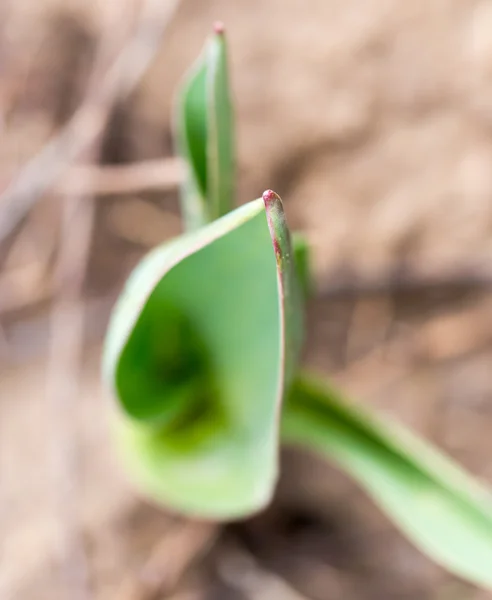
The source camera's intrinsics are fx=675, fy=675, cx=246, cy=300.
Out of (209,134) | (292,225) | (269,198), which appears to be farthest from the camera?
(292,225)

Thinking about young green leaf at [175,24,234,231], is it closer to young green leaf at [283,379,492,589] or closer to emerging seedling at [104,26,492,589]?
emerging seedling at [104,26,492,589]

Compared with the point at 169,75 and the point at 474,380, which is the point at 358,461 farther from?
the point at 169,75

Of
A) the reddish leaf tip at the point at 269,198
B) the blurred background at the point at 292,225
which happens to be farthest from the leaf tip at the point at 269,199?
the blurred background at the point at 292,225

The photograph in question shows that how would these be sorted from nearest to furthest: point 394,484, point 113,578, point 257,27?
1. point 394,484
2. point 113,578
3. point 257,27

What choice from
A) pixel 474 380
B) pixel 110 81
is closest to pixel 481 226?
pixel 474 380

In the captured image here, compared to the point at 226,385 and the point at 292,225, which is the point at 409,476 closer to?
the point at 226,385

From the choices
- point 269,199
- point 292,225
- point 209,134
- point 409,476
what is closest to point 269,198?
point 269,199

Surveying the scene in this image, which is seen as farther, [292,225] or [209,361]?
[292,225]

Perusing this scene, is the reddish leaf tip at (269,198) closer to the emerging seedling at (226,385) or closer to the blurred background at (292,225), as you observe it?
the emerging seedling at (226,385)
